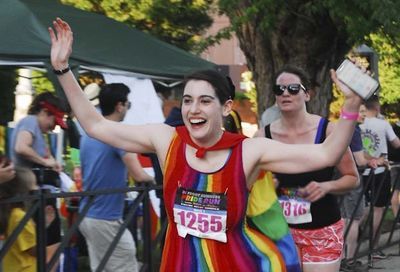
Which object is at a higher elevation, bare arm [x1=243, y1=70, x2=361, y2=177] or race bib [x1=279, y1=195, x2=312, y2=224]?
bare arm [x1=243, y1=70, x2=361, y2=177]

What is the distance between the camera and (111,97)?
649 centimetres


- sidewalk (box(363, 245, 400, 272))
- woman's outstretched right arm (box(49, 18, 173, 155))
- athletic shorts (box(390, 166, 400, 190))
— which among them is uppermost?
woman's outstretched right arm (box(49, 18, 173, 155))

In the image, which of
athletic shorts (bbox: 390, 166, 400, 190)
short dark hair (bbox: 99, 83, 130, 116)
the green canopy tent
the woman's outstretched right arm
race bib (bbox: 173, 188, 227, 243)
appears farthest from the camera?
athletic shorts (bbox: 390, 166, 400, 190)

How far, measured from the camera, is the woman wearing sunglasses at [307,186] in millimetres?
4738

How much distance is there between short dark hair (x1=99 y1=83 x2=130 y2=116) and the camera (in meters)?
6.49

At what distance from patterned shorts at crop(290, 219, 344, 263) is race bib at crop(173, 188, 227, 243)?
1.31 meters

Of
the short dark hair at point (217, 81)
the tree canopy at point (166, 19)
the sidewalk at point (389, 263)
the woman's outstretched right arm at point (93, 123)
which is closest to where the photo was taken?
the short dark hair at point (217, 81)

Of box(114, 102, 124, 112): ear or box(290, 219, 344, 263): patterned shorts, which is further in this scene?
box(114, 102, 124, 112): ear

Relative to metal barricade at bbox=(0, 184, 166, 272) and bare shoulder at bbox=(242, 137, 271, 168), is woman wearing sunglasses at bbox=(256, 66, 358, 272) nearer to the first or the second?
Answer: bare shoulder at bbox=(242, 137, 271, 168)

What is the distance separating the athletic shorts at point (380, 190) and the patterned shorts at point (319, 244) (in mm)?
4851

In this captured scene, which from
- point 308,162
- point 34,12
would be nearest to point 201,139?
point 308,162

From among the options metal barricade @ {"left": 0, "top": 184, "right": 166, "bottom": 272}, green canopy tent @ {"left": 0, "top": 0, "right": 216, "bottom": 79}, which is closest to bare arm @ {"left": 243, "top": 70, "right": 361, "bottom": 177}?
metal barricade @ {"left": 0, "top": 184, "right": 166, "bottom": 272}

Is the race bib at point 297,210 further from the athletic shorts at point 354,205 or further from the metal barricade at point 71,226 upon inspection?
the athletic shorts at point 354,205

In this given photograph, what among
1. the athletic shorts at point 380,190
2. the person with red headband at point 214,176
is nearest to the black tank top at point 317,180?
the person with red headband at point 214,176
